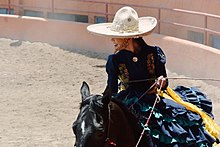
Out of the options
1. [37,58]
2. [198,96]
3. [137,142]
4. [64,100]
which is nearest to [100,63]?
[37,58]

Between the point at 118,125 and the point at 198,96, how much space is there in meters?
1.48

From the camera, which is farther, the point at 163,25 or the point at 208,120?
the point at 163,25

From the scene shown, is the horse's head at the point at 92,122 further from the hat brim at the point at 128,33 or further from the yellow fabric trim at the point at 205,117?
the yellow fabric trim at the point at 205,117

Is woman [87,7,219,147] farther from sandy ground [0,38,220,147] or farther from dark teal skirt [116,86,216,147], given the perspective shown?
sandy ground [0,38,220,147]

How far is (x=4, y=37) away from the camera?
52.3 feet

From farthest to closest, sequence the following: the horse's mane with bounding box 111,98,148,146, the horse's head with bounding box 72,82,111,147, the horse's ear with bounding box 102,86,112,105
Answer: the horse's mane with bounding box 111,98,148,146
the horse's ear with bounding box 102,86,112,105
the horse's head with bounding box 72,82,111,147

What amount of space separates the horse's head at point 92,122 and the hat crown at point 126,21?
A: 1085 mm

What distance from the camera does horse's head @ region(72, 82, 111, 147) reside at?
12.8 feet

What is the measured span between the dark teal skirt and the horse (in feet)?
0.90

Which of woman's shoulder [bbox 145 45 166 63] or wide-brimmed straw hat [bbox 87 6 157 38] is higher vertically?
wide-brimmed straw hat [bbox 87 6 157 38]

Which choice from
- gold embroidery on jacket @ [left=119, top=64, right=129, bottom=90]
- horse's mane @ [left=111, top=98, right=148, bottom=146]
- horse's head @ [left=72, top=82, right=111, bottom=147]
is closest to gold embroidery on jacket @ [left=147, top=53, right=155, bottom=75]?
gold embroidery on jacket @ [left=119, top=64, right=129, bottom=90]

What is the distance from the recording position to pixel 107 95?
406 cm

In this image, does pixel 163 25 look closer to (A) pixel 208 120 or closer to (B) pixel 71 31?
(B) pixel 71 31

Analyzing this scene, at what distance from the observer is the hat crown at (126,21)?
16.7 ft
